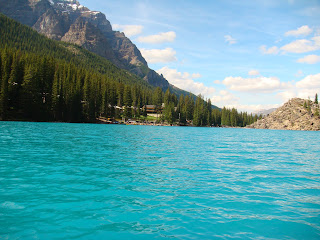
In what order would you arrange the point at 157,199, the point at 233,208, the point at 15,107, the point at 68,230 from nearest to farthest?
the point at 68,230
the point at 233,208
the point at 157,199
the point at 15,107

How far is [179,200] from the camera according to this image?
37.8ft

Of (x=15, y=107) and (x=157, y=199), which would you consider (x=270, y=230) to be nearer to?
(x=157, y=199)

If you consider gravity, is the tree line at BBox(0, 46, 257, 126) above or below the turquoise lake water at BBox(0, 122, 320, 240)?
above

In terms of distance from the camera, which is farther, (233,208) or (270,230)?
(233,208)

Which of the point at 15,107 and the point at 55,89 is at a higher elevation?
the point at 55,89

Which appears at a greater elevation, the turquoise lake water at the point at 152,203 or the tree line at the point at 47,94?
the tree line at the point at 47,94

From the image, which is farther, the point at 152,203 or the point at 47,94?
the point at 47,94

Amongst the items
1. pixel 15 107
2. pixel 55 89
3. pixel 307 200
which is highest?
pixel 55 89

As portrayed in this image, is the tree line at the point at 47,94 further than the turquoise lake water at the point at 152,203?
Yes

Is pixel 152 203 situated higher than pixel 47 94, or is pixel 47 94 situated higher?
pixel 47 94

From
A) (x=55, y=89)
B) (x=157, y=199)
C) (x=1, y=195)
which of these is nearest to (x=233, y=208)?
(x=157, y=199)

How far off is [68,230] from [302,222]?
916 centimetres

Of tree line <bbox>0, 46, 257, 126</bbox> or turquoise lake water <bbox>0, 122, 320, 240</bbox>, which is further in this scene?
tree line <bbox>0, 46, 257, 126</bbox>

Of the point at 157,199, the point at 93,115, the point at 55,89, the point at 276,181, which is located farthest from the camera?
the point at 93,115
